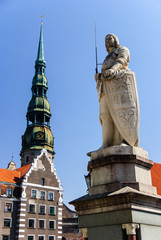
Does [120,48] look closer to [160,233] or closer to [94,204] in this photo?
[94,204]

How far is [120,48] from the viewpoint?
7.55 m

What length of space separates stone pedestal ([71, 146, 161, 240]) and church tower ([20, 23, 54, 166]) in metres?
58.7

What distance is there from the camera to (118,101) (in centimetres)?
701

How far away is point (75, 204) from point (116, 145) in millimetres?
1737

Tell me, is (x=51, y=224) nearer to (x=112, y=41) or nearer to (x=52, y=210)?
(x=52, y=210)

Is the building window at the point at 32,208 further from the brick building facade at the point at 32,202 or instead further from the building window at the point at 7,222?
the building window at the point at 7,222

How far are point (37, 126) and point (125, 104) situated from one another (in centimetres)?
6065

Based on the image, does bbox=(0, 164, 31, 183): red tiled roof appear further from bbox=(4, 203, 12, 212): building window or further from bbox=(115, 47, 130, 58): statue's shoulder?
bbox=(115, 47, 130, 58): statue's shoulder

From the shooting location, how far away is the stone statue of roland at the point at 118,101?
6.86 meters

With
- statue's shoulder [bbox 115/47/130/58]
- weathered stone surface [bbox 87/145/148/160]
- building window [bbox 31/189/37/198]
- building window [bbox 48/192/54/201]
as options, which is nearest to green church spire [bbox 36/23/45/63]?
building window [bbox 48/192/54/201]

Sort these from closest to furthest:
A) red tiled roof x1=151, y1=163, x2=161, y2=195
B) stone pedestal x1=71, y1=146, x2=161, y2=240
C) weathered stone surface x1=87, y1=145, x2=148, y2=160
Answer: stone pedestal x1=71, y1=146, x2=161, y2=240, weathered stone surface x1=87, y1=145, x2=148, y2=160, red tiled roof x1=151, y1=163, x2=161, y2=195

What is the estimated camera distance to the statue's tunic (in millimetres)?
6856

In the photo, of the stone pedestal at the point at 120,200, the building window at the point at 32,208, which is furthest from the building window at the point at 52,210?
the stone pedestal at the point at 120,200

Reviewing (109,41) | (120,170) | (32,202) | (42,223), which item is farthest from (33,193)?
(120,170)
